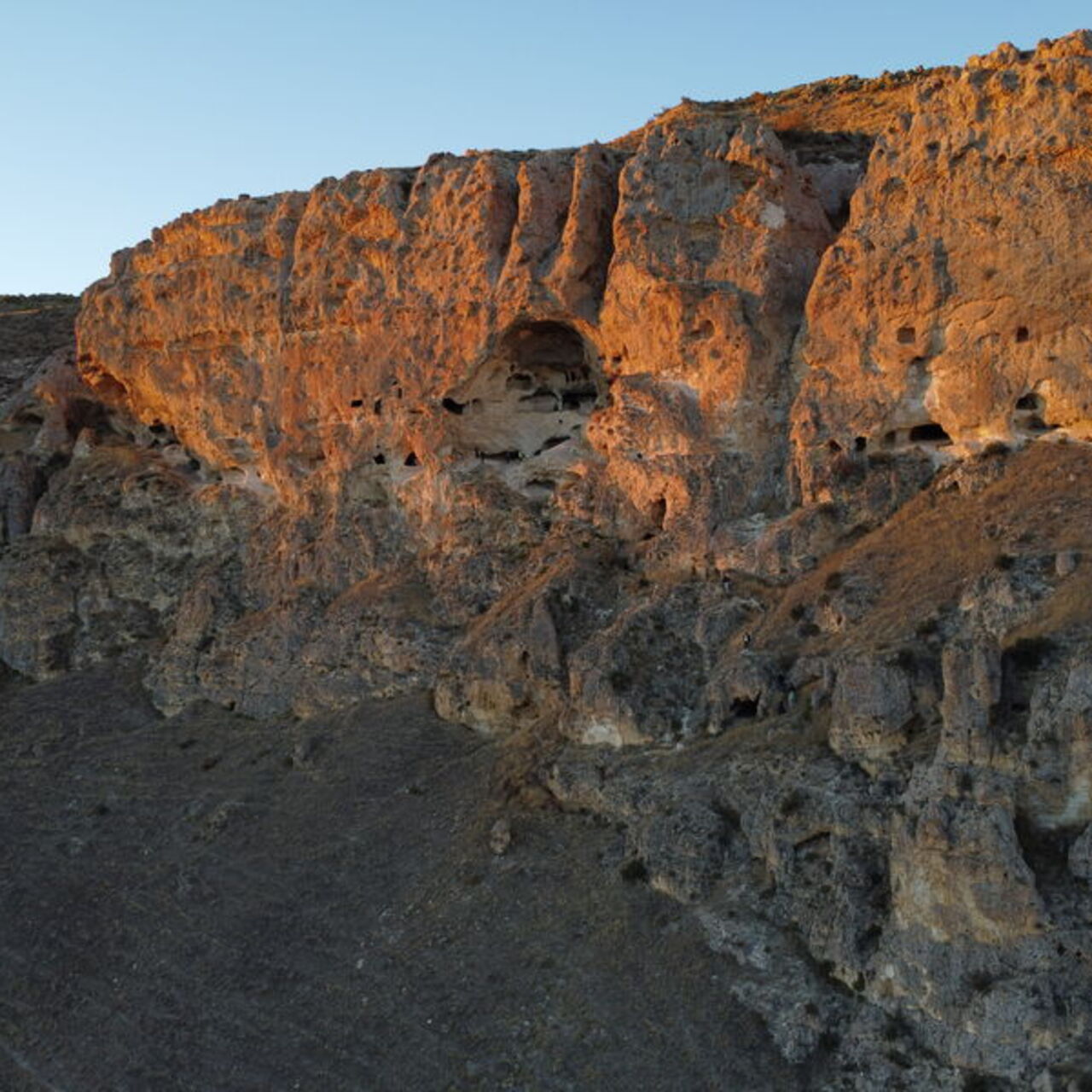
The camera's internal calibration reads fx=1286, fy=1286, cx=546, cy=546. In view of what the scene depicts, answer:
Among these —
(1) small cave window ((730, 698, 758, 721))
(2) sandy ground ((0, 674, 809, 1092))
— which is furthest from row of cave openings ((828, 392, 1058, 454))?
(2) sandy ground ((0, 674, 809, 1092))

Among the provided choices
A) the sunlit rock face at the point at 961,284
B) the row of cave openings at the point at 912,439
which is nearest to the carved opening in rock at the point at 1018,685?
the sunlit rock face at the point at 961,284

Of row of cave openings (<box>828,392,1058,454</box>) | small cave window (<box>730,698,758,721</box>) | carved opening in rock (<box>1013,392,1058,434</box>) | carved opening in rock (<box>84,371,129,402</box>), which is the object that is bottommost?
small cave window (<box>730,698,758,721</box>)

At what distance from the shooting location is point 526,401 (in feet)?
140

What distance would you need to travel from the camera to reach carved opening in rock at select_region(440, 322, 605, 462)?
42.0m

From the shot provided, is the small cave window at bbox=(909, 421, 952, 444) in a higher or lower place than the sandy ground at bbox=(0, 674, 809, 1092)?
higher

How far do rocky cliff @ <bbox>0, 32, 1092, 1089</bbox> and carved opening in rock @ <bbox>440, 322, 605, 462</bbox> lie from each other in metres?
0.13

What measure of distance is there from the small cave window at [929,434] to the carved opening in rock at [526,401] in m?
11.3

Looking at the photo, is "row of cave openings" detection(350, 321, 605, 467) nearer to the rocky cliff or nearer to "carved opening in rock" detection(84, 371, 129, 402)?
the rocky cliff

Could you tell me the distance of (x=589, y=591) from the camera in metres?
35.7

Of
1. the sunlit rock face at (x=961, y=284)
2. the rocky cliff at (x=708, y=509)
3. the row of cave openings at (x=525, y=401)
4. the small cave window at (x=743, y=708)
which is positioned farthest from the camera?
the row of cave openings at (x=525, y=401)

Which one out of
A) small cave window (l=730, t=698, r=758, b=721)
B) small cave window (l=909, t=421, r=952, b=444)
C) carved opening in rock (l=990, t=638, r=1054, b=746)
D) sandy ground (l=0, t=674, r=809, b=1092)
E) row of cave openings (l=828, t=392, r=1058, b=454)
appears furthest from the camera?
small cave window (l=909, t=421, r=952, b=444)

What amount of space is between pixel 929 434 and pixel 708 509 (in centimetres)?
624

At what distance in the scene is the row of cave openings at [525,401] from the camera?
4194 centimetres

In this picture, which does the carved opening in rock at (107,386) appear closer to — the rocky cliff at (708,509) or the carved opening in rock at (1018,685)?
the rocky cliff at (708,509)
